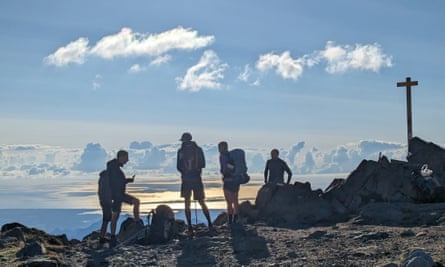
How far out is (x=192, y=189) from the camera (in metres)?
16.7

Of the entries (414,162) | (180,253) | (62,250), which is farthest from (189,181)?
(414,162)

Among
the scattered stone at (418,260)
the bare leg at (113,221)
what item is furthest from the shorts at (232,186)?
the scattered stone at (418,260)

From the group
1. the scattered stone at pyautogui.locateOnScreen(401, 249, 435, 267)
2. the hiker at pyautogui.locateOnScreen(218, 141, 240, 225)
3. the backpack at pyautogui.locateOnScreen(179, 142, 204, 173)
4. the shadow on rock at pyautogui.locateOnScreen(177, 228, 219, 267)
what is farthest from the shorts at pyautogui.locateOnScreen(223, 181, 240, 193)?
the scattered stone at pyautogui.locateOnScreen(401, 249, 435, 267)

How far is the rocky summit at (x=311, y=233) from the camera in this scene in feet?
42.1

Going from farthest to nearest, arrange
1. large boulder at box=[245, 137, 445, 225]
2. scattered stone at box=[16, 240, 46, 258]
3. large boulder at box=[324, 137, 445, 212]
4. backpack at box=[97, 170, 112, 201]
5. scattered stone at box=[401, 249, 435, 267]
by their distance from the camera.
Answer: large boulder at box=[324, 137, 445, 212] < large boulder at box=[245, 137, 445, 225] < backpack at box=[97, 170, 112, 201] < scattered stone at box=[16, 240, 46, 258] < scattered stone at box=[401, 249, 435, 267]

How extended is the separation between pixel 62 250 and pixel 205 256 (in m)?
4.77

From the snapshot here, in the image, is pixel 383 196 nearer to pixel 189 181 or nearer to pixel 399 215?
pixel 399 215

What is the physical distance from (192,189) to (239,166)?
1.98 m

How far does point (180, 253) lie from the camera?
1445 cm

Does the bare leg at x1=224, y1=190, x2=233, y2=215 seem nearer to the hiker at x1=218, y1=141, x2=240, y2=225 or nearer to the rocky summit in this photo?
the hiker at x1=218, y1=141, x2=240, y2=225

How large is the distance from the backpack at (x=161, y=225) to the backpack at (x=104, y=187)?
1.42 metres

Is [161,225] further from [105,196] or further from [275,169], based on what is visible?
[275,169]

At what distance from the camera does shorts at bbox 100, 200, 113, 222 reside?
16.4 metres

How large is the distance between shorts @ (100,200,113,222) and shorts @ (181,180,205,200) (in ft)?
7.17
